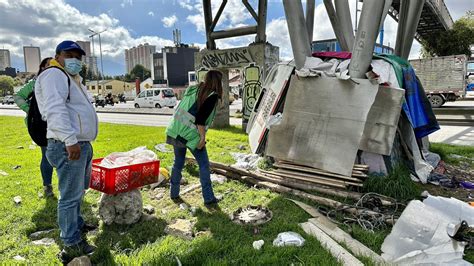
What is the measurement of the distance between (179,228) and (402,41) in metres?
7.36

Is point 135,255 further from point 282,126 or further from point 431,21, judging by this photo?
point 431,21

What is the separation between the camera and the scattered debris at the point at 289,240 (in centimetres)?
323

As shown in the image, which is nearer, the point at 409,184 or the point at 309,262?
the point at 309,262

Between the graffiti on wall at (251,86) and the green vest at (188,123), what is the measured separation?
6529 mm

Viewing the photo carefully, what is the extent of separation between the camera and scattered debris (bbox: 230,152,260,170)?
613 centimetres

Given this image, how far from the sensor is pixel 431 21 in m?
23.9

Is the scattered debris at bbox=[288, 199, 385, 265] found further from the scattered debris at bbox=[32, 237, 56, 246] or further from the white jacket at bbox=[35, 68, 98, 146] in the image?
the scattered debris at bbox=[32, 237, 56, 246]

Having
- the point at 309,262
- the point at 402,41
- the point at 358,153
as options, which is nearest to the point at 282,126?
the point at 358,153

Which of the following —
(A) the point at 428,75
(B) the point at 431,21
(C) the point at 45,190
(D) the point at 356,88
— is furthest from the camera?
(B) the point at 431,21

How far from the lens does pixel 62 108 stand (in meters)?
2.74

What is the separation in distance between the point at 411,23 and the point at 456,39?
75.4 feet

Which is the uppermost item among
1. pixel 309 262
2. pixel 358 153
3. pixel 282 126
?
pixel 282 126

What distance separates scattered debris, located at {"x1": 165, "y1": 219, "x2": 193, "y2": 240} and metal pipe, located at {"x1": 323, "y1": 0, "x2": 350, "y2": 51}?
6180 mm

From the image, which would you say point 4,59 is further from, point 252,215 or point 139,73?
point 252,215
